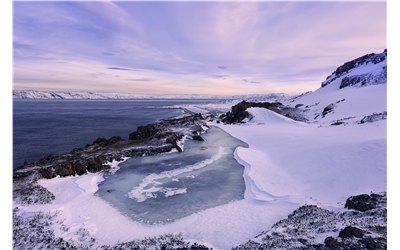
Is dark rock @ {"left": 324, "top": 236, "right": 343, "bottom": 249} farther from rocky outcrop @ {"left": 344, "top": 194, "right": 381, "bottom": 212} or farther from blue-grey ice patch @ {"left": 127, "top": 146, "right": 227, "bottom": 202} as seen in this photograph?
blue-grey ice patch @ {"left": 127, "top": 146, "right": 227, "bottom": 202}

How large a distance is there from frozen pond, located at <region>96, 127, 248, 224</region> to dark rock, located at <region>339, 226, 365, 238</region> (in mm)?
6191

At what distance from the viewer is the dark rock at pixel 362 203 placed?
905 centimetres

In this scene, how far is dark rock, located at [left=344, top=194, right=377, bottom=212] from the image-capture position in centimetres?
905

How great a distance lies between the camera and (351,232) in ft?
24.0

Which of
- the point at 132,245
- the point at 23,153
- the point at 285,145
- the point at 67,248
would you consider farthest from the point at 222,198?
the point at 23,153

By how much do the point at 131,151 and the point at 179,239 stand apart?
617 inches

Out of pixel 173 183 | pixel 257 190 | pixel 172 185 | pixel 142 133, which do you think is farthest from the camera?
pixel 142 133

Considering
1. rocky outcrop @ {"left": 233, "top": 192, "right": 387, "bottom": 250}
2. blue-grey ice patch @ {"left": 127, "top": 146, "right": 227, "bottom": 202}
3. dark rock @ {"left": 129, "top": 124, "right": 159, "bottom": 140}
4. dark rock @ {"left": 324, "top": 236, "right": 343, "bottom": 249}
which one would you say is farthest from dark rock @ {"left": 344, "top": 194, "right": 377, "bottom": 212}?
dark rock @ {"left": 129, "top": 124, "right": 159, "bottom": 140}

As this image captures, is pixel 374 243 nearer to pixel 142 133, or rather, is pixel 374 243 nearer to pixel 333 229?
pixel 333 229

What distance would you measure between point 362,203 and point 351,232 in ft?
9.46

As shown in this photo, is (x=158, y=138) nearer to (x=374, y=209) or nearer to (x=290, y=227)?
(x=290, y=227)

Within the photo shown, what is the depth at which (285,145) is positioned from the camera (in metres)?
22.5

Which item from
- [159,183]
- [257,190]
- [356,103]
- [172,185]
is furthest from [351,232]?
[356,103]

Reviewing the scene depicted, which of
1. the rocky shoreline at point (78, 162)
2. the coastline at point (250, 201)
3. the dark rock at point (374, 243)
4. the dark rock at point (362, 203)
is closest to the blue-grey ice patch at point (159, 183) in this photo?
the coastline at point (250, 201)
